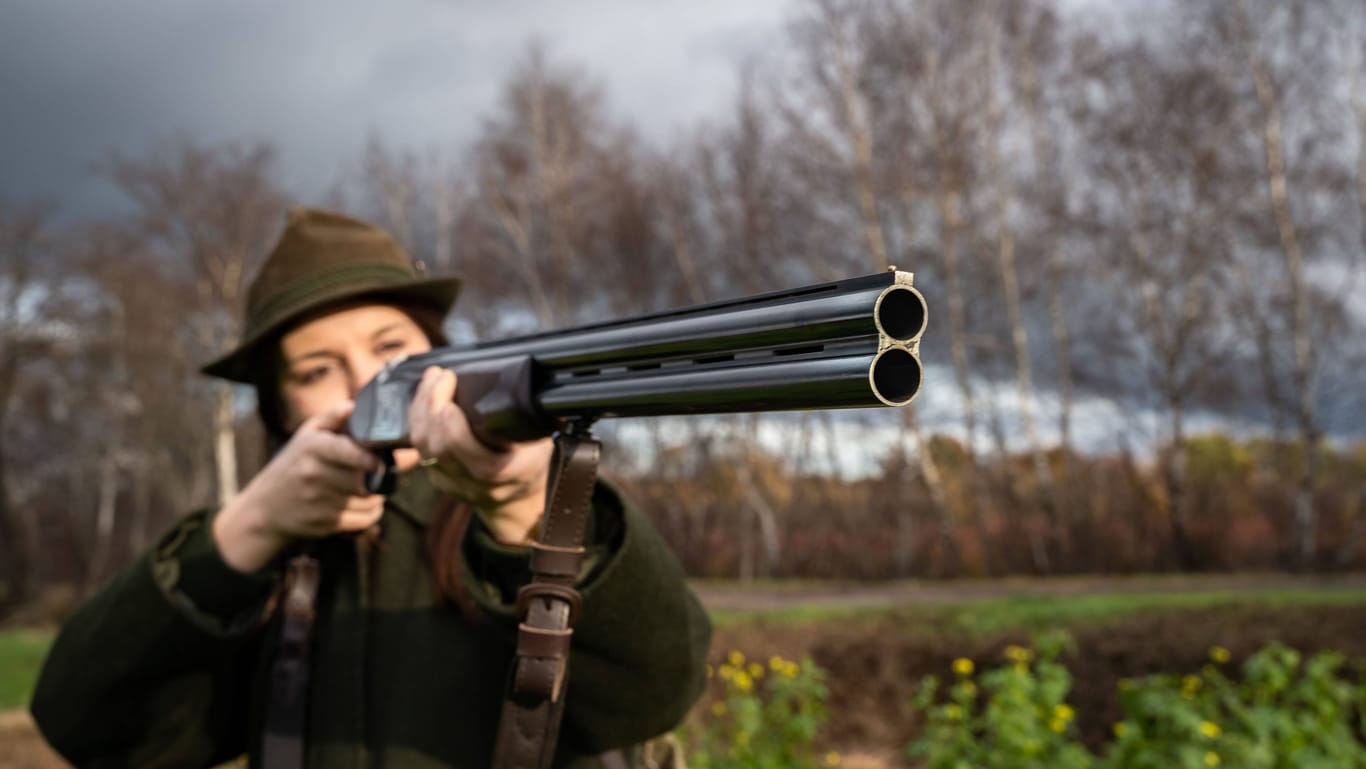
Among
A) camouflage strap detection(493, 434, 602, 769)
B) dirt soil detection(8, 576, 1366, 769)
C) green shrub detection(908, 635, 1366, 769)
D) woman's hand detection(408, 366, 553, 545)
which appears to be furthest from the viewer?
dirt soil detection(8, 576, 1366, 769)

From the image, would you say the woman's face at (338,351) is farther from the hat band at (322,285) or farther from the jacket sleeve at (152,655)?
the jacket sleeve at (152,655)

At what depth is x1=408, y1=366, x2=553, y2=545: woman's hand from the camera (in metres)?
1.79

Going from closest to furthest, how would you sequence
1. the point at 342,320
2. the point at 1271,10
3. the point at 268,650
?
the point at 268,650
the point at 342,320
the point at 1271,10

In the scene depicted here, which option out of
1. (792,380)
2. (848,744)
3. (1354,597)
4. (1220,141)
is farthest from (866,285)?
(1220,141)

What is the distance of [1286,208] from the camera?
1828 cm

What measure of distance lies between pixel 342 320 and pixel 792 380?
61.5 inches

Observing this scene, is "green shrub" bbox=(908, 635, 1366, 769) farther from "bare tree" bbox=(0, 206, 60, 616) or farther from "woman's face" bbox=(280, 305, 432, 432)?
"bare tree" bbox=(0, 206, 60, 616)

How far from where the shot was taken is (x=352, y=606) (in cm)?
226

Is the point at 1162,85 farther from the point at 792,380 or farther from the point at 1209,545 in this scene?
the point at 792,380

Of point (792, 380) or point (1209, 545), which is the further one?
point (1209, 545)

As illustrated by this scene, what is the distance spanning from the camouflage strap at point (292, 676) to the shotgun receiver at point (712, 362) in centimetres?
51

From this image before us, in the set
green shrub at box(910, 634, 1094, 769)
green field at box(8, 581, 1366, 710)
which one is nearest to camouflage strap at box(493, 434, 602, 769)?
green shrub at box(910, 634, 1094, 769)

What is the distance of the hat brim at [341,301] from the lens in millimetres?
2371

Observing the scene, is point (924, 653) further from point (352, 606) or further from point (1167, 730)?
point (352, 606)
